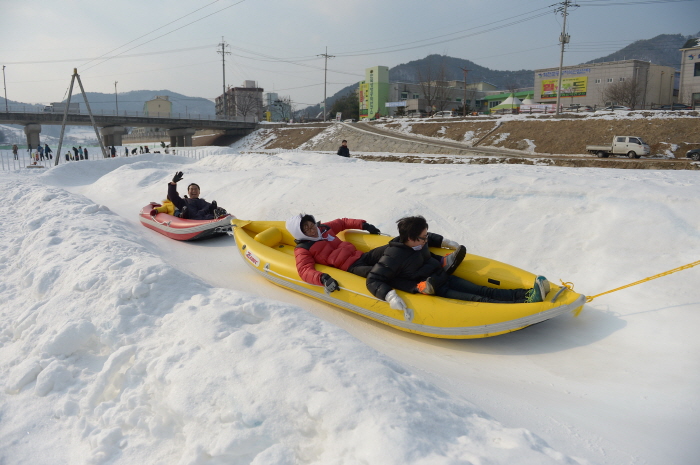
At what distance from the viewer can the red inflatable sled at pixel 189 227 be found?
8094mm

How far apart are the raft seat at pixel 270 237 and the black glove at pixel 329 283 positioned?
2.03 meters

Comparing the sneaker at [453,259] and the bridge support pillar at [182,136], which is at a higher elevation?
the bridge support pillar at [182,136]

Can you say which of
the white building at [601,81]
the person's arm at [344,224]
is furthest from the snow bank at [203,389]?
the white building at [601,81]

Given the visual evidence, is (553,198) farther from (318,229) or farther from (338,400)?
(338,400)

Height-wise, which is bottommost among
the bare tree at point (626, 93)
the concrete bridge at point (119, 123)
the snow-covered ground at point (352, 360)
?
the snow-covered ground at point (352, 360)

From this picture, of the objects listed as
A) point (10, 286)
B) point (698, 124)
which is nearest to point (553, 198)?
point (10, 286)

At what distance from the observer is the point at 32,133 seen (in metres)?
44.1

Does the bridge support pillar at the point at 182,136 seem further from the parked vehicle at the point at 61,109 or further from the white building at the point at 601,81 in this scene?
the white building at the point at 601,81

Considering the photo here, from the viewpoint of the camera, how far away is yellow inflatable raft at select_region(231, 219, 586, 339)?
→ 13.6 feet

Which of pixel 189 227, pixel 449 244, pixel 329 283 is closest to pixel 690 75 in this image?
pixel 449 244

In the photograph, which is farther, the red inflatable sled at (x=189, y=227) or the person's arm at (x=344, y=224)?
the red inflatable sled at (x=189, y=227)

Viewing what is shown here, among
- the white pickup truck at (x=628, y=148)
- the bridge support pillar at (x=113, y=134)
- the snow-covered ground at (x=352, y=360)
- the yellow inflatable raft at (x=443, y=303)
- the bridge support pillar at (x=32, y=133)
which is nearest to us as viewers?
the snow-covered ground at (x=352, y=360)

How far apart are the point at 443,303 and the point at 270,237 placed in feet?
10.8

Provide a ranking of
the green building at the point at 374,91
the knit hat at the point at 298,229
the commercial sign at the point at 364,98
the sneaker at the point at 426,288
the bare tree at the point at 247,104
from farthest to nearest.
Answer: the bare tree at the point at 247,104
the commercial sign at the point at 364,98
the green building at the point at 374,91
the knit hat at the point at 298,229
the sneaker at the point at 426,288
